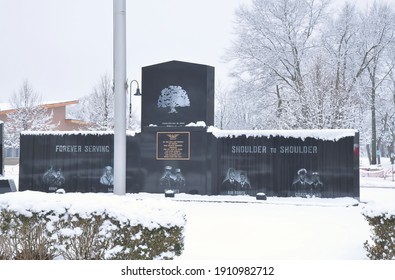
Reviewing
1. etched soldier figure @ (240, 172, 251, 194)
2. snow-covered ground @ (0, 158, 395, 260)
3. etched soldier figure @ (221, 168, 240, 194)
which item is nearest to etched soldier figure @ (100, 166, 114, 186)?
snow-covered ground @ (0, 158, 395, 260)

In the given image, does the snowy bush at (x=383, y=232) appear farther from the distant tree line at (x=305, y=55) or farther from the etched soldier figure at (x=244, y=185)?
the distant tree line at (x=305, y=55)

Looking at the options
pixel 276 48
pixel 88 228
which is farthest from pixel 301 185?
pixel 276 48

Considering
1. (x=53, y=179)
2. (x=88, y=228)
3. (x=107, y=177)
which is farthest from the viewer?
(x=53, y=179)

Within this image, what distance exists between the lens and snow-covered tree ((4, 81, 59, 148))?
51.0 m

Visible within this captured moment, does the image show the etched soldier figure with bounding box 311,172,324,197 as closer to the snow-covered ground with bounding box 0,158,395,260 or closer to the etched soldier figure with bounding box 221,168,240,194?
the snow-covered ground with bounding box 0,158,395,260

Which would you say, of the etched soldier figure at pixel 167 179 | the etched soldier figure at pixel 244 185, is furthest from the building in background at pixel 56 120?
the etched soldier figure at pixel 244 185

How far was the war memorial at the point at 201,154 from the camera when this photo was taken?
63.3 ft

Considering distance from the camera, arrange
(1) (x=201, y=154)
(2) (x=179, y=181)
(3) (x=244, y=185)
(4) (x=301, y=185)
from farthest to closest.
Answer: (2) (x=179, y=181), (1) (x=201, y=154), (3) (x=244, y=185), (4) (x=301, y=185)

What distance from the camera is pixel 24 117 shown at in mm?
51188

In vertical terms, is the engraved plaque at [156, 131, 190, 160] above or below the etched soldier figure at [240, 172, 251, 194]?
above

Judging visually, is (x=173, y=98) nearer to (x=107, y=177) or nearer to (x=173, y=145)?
(x=173, y=145)

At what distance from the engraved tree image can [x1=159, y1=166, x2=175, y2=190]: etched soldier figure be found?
8.28ft

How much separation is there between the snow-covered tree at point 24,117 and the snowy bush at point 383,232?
4579 cm

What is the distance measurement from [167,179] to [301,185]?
5702mm
